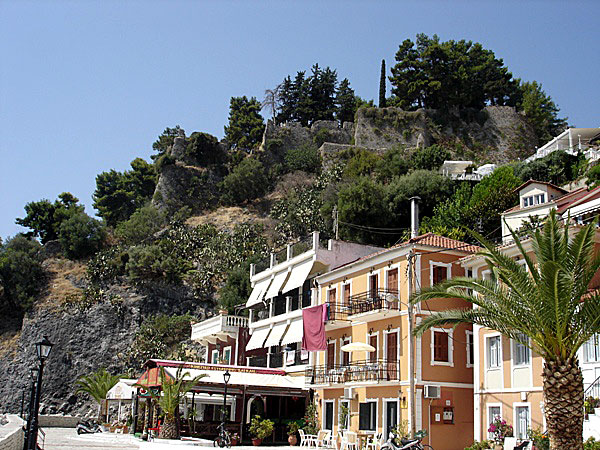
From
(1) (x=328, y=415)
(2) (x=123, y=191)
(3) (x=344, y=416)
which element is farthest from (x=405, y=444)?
(2) (x=123, y=191)

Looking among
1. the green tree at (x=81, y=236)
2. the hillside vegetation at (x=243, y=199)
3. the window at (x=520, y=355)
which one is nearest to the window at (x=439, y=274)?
the window at (x=520, y=355)

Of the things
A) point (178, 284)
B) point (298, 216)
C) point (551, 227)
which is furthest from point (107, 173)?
point (551, 227)

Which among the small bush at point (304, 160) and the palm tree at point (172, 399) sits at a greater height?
the small bush at point (304, 160)

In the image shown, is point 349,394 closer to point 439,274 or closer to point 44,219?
point 439,274

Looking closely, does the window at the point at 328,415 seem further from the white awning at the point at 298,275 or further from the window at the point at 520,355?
the window at the point at 520,355

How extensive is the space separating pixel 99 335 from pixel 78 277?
930 cm

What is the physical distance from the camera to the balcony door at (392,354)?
27.5m

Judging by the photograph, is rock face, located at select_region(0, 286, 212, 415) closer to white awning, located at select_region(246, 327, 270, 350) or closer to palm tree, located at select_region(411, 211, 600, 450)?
white awning, located at select_region(246, 327, 270, 350)

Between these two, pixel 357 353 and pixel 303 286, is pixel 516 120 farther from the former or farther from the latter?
pixel 357 353

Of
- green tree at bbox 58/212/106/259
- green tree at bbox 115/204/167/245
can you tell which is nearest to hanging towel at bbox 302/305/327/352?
green tree at bbox 115/204/167/245

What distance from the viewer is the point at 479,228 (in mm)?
41500

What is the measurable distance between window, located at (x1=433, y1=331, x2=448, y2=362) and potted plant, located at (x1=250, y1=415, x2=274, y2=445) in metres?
8.90

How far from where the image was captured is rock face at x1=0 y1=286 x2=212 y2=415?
195 ft

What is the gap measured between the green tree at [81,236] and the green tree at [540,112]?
4966 centimetres
